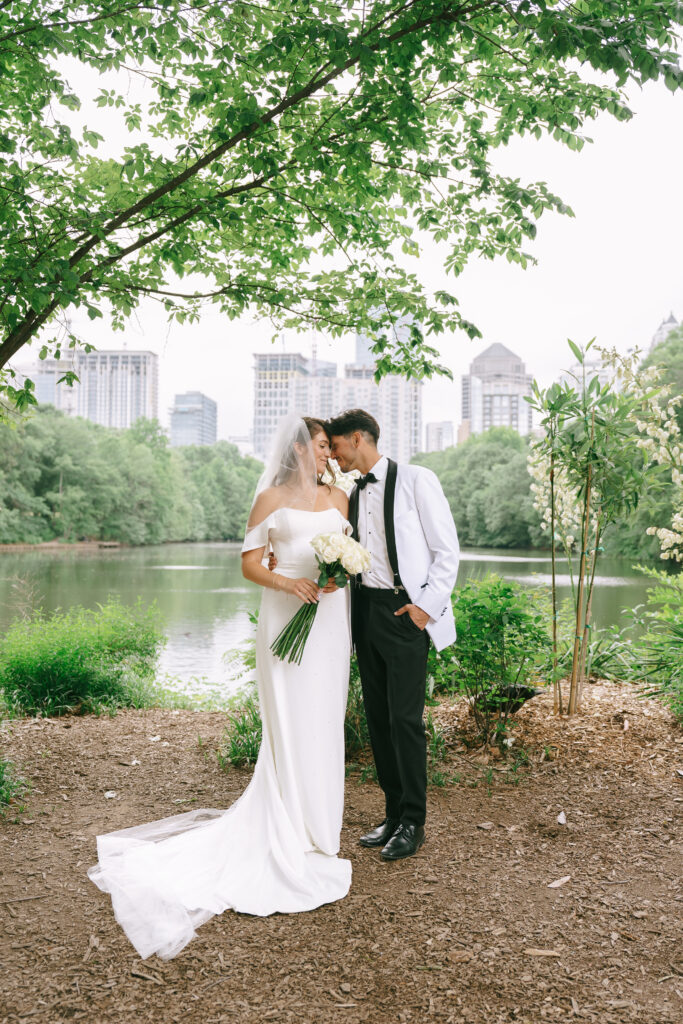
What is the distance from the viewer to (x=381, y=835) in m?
3.48

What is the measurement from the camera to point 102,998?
2289 millimetres

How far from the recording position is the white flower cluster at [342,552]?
3.11 m

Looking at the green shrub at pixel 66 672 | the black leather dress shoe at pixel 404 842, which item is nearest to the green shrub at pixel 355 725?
the black leather dress shoe at pixel 404 842

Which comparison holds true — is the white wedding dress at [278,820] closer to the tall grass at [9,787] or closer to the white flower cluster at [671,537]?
the tall grass at [9,787]

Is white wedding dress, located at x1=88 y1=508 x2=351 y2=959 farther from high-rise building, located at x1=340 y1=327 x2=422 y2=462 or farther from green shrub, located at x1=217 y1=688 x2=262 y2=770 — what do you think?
high-rise building, located at x1=340 y1=327 x2=422 y2=462

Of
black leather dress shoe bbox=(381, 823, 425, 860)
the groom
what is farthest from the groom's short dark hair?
black leather dress shoe bbox=(381, 823, 425, 860)

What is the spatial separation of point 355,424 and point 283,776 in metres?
1.63

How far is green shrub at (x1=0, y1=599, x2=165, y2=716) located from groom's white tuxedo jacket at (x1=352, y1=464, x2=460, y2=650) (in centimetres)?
419

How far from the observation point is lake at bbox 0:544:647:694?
12.4m

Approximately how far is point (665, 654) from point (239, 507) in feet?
212

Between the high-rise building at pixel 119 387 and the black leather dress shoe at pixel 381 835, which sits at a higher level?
the high-rise building at pixel 119 387

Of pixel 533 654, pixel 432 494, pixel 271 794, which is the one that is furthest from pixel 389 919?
pixel 533 654

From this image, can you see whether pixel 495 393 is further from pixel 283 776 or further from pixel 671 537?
pixel 283 776

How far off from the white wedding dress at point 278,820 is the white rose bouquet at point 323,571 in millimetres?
58
